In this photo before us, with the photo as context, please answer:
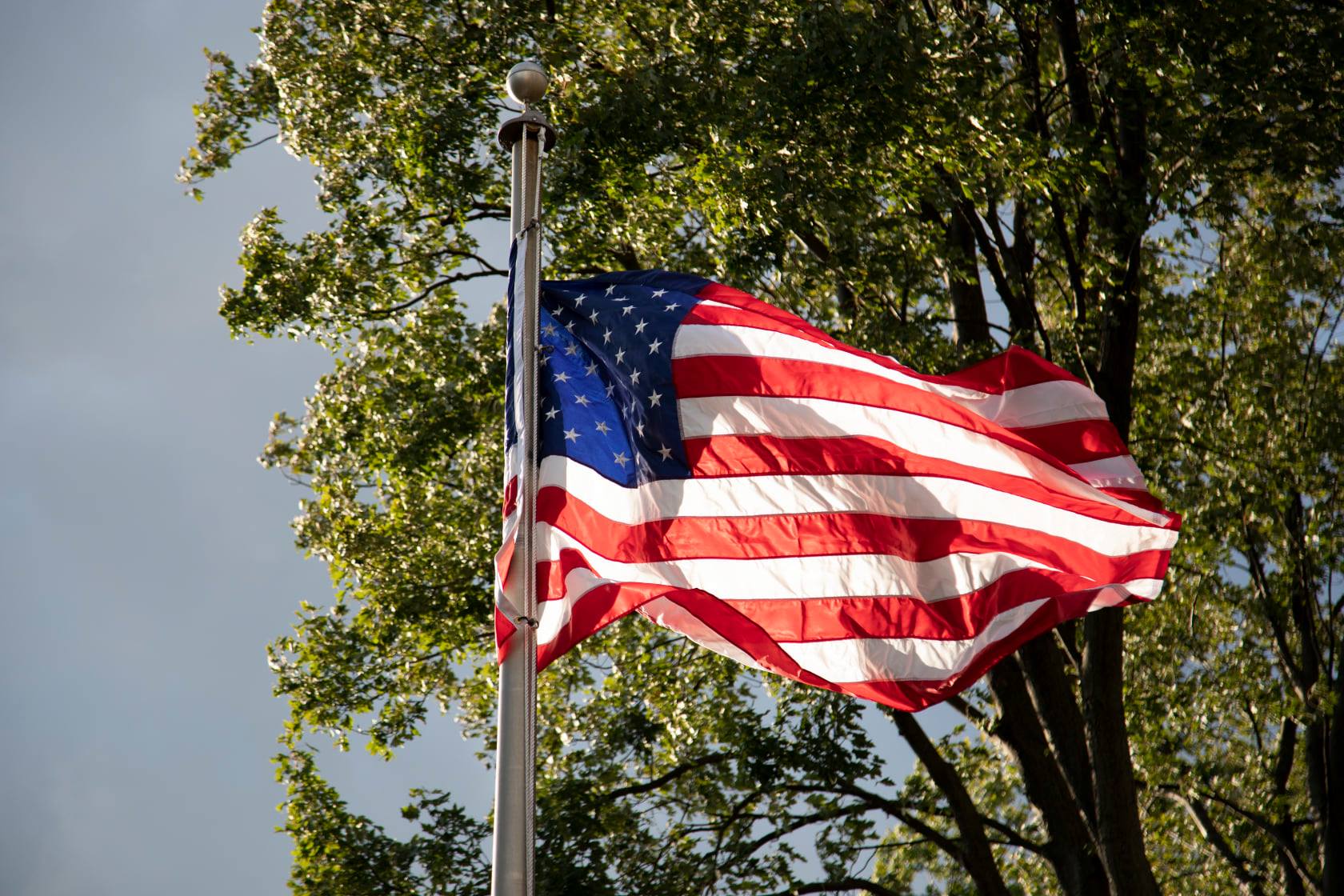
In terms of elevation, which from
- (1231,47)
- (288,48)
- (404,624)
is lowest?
(404,624)

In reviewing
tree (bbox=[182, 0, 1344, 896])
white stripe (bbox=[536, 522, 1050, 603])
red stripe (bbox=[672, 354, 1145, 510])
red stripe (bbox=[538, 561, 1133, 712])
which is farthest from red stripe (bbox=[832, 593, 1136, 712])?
tree (bbox=[182, 0, 1344, 896])

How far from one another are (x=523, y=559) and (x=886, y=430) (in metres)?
2.10

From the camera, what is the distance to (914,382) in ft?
22.0

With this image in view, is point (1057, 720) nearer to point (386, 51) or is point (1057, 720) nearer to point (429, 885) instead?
point (429, 885)

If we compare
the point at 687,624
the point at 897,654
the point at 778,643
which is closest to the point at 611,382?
the point at 687,624

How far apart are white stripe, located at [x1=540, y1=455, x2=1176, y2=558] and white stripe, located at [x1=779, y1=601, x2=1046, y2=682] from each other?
46 centimetres

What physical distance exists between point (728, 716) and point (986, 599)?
7.86m

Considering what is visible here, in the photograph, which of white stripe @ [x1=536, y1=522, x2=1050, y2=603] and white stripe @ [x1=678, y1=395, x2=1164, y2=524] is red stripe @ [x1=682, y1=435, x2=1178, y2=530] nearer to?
white stripe @ [x1=678, y1=395, x2=1164, y2=524]

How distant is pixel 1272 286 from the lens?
16.7 meters

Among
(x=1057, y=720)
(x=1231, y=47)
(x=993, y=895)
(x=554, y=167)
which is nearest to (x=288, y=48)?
(x=554, y=167)

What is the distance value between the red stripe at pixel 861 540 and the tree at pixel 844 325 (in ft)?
14.7

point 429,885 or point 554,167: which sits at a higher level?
point 554,167

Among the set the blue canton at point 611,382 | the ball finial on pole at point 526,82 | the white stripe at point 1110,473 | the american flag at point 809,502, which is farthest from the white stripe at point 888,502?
the ball finial on pole at point 526,82

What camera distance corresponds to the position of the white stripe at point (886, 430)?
253 inches
